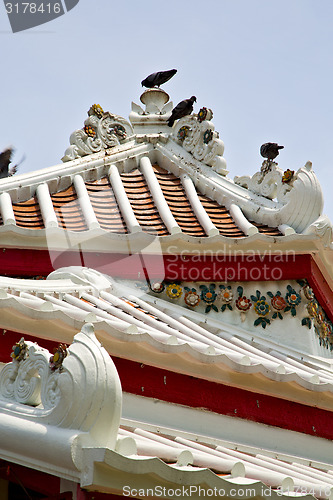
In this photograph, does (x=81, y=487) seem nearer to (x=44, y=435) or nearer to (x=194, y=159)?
(x=44, y=435)

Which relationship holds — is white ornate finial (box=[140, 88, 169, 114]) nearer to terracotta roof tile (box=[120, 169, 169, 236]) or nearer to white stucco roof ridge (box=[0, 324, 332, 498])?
terracotta roof tile (box=[120, 169, 169, 236])

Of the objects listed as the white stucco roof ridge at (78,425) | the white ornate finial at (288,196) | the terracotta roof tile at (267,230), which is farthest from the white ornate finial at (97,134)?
the white stucco roof ridge at (78,425)

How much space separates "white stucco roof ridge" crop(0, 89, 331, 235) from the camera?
342 inches

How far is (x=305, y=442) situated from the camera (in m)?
6.88

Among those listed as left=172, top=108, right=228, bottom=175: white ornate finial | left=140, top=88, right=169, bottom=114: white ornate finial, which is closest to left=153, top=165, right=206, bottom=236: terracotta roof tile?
left=172, top=108, right=228, bottom=175: white ornate finial

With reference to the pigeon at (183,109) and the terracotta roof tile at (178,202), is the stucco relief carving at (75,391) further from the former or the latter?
the pigeon at (183,109)

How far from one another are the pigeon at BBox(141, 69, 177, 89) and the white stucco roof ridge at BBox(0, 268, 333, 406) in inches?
144

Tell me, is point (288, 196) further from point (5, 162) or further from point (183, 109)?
point (5, 162)

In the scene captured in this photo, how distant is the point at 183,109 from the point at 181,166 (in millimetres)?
714

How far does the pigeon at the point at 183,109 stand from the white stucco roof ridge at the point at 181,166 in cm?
7

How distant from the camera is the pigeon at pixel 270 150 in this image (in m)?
9.19

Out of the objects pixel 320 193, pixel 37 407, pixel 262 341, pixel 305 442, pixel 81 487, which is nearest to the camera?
pixel 81 487

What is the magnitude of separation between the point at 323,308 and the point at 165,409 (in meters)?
3.51

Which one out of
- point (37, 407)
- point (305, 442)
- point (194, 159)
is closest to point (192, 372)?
point (305, 442)
